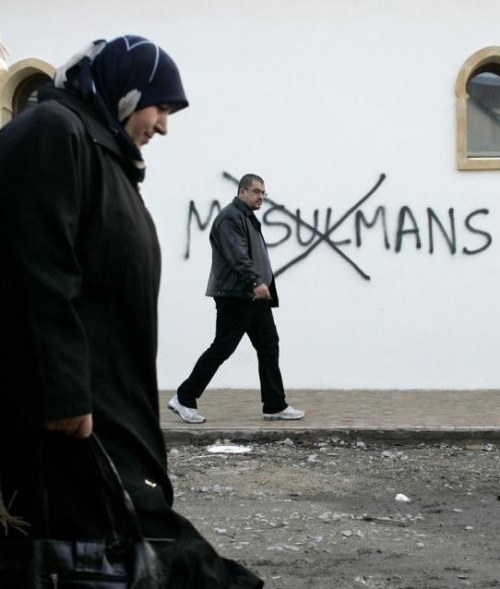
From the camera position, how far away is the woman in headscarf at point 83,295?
2.34 metres

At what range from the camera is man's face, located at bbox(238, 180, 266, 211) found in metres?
8.41

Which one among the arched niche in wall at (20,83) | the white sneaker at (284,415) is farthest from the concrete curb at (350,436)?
the arched niche in wall at (20,83)

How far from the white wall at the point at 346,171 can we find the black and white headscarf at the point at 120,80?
328 inches

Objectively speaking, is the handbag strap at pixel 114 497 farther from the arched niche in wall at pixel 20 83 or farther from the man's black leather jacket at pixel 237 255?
the arched niche in wall at pixel 20 83

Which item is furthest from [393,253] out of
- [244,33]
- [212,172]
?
[244,33]

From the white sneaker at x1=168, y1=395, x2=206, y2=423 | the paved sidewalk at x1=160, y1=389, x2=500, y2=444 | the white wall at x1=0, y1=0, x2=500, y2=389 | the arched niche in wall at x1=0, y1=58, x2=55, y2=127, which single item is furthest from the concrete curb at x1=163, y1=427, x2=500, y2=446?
the arched niche in wall at x1=0, y1=58, x2=55, y2=127

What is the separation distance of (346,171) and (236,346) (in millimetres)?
3277

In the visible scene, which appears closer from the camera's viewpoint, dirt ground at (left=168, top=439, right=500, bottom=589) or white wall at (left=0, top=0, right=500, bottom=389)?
dirt ground at (left=168, top=439, right=500, bottom=589)

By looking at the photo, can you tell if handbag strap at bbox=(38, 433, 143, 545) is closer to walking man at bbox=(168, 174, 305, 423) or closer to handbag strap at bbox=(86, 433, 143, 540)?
handbag strap at bbox=(86, 433, 143, 540)

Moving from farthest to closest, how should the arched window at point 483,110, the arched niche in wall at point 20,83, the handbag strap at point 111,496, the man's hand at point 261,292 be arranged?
1. the arched niche in wall at point 20,83
2. the arched window at point 483,110
3. the man's hand at point 261,292
4. the handbag strap at point 111,496

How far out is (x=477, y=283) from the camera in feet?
35.8

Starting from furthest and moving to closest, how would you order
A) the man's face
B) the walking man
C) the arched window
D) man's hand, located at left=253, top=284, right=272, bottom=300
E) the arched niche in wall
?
the arched niche in wall, the arched window, the man's face, the walking man, man's hand, located at left=253, top=284, right=272, bottom=300

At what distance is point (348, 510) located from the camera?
5.84 m

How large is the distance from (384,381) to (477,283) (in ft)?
4.43
